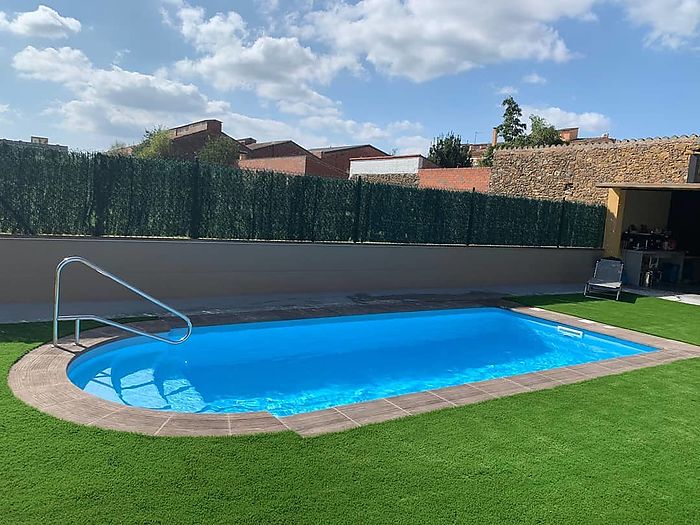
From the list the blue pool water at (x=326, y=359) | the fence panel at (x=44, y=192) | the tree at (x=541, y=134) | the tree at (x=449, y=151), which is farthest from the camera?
the tree at (x=449, y=151)

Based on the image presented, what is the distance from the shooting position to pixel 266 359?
8523 millimetres

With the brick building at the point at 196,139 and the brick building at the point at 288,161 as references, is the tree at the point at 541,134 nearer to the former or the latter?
the brick building at the point at 288,161

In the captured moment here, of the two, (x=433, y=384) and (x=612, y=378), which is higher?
(x=612, y=378)

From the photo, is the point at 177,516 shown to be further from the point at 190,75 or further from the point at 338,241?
the point at 190,75

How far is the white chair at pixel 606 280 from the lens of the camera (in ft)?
47.8

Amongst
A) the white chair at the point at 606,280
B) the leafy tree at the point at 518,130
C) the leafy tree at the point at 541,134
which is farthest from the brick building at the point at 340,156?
the white chair at the point at 606,280

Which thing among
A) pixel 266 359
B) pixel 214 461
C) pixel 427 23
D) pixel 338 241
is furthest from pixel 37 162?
pixel 427 23

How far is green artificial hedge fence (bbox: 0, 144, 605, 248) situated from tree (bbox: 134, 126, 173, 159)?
34652mm

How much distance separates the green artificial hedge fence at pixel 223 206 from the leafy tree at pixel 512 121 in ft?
129

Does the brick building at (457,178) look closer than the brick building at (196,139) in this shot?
Yes

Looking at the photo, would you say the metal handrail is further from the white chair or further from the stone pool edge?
the white chair

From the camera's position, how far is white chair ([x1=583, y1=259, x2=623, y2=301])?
14.6m

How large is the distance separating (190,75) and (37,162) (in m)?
13.7

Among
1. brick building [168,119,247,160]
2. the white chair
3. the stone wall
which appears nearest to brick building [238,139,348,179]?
brick building [168,119,247,160]
